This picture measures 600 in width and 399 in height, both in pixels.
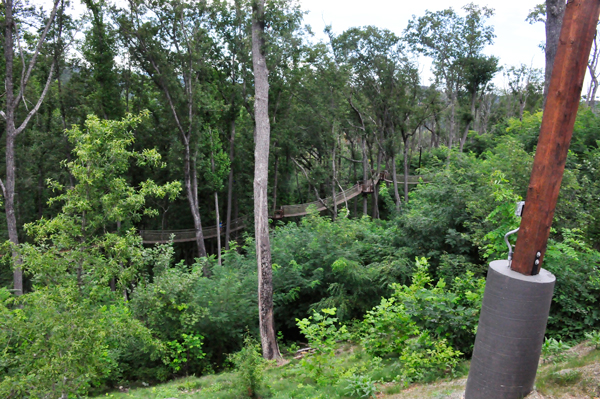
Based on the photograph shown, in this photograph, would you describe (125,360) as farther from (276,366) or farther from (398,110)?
(398,110)

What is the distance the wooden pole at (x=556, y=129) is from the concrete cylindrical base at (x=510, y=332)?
0.58ft

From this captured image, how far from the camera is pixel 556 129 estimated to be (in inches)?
123

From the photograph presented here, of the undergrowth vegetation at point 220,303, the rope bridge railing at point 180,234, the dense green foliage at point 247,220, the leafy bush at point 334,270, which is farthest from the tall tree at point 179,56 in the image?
the undergrowth vegetation at point 220,303

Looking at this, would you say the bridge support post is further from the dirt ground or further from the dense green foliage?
the dense green foliage

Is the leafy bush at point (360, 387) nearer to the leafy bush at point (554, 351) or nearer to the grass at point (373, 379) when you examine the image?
the grass at point (373, 379)

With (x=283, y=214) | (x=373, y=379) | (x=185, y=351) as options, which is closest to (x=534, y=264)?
(x=373, y=379)

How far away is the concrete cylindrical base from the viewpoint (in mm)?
3107

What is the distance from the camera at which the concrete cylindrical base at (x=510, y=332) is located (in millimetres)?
3107

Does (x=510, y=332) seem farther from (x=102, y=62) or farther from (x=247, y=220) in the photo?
(x=247, y=220)

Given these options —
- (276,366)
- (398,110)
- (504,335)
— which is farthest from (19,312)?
(398,110)

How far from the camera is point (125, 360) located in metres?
8.75

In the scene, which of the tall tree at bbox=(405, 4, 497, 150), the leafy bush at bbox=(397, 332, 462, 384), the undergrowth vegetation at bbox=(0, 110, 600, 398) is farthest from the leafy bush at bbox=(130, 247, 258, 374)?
the tall tree at bbox=(405, 4, 497, 150)

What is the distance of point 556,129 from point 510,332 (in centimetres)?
175

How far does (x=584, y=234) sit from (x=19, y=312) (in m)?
9.46
